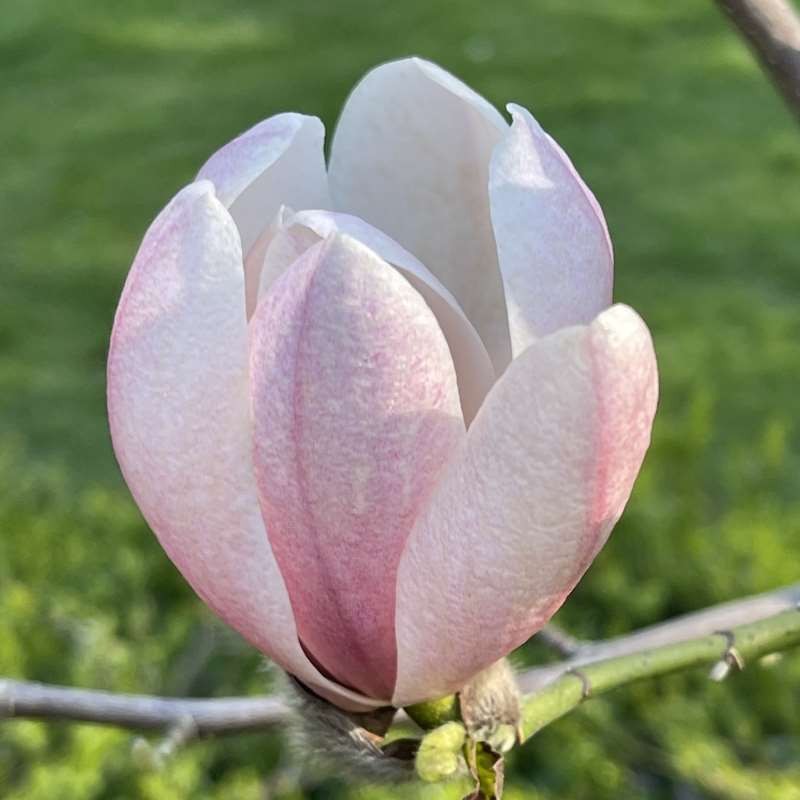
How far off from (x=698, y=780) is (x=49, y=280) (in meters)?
3.06

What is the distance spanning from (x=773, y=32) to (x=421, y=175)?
171 mm

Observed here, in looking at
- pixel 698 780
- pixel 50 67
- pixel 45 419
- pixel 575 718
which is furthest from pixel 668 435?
pixel 50 67

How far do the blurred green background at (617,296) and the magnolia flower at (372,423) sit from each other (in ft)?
0.65

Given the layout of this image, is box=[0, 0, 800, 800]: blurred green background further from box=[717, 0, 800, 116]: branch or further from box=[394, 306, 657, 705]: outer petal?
box=[717, 0, 800, 116]: branch

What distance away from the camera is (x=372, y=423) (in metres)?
0.47

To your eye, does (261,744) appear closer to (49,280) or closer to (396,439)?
(396,439)

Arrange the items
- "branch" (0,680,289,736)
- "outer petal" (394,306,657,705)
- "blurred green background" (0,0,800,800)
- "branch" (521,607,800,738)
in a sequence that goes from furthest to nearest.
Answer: "blurred green background" (0,0,800,800) < "branch" (0,680,289,736) < "branch" (521,607,800,738) < "outer petal" (394,306,657,705)

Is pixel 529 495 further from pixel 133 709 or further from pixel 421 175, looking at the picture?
pixel 133 709

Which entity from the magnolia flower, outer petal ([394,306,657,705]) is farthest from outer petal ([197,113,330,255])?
outer petal ([394,306,657,705])

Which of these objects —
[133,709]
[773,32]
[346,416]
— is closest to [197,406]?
[346,416]

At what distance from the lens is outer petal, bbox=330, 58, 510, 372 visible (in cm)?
60

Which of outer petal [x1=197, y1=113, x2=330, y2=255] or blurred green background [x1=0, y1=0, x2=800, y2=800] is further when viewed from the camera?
blurred green background [x1=0, y1=0, x2=800, y2=800]

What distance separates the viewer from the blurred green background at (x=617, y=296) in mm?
1903

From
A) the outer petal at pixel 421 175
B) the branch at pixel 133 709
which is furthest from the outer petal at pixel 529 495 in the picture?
the branch at pixel 133 709
